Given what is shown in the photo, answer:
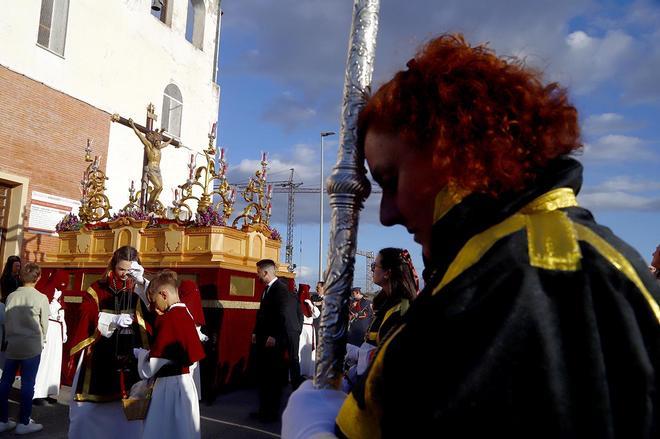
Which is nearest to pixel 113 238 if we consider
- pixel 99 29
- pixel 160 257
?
pixel 160 257

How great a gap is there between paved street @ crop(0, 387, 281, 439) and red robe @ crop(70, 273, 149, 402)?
5.51 feet

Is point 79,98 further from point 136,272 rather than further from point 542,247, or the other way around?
point 542,247

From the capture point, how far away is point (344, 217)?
5.37ft

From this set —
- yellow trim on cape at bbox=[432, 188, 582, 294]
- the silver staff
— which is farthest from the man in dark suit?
yellow trim on cape at bbox=[432, 188, 582, 294]

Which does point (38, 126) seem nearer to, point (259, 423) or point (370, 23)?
point (259, 423)

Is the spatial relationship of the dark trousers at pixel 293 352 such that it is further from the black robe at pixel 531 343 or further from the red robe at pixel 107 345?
the black robe at pixel 531 343

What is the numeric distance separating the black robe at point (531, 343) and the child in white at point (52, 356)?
814 centimetres

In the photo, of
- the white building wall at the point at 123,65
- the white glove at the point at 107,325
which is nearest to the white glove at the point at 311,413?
the white glove at the point at 107,325

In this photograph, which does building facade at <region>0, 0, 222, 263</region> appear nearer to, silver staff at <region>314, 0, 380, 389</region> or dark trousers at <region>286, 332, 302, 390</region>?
dark trousers at <region>286, 332, 302, 390</region>

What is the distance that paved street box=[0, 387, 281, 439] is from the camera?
21.0 ft

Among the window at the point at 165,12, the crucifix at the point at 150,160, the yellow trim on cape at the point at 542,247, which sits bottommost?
the yellow trim on cape at the point at 542,247

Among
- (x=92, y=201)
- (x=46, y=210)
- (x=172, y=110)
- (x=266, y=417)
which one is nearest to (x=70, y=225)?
(x=92, y=201)


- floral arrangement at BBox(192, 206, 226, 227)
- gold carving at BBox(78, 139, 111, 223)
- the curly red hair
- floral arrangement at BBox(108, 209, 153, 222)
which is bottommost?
the curly red hair

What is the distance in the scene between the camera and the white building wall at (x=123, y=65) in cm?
1276
